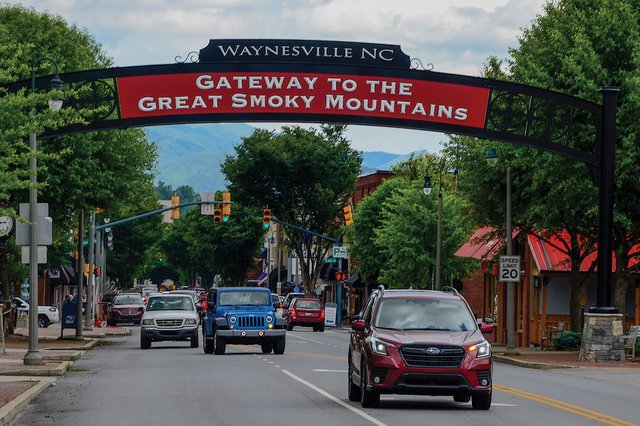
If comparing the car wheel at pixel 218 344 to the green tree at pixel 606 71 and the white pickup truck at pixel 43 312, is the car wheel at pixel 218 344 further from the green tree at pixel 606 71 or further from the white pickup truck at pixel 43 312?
the white pickup truck at pixel 43 312

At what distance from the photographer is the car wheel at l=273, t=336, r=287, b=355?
1563 inches

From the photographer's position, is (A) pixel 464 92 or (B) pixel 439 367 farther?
(A) pixel 464 92

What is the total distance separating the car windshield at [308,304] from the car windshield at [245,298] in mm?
36196

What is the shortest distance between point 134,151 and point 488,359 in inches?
1152

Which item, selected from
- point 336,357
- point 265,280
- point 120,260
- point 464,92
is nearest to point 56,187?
point 336,357

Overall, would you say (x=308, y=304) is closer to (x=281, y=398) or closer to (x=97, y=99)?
(x=97, y=99)

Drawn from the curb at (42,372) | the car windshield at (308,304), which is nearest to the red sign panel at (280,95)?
the curb at (42,372)

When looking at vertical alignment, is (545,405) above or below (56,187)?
below

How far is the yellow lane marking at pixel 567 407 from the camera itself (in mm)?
19031

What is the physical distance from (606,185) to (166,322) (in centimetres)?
1527

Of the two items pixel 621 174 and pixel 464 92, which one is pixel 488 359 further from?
pixel 621 174

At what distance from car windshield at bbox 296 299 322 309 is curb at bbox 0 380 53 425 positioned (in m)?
49.9

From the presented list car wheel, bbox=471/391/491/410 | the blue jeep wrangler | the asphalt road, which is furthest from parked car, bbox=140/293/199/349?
car wheel, bbox=471/391/491/410

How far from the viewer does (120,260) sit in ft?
431
